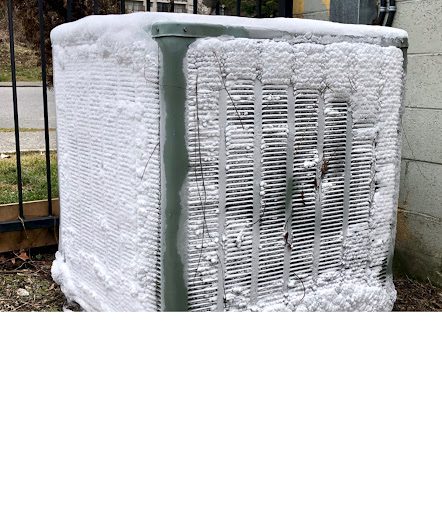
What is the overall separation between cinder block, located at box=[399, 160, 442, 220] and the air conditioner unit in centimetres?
40

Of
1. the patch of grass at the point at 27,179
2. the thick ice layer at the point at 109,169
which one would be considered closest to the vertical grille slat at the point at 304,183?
the thick ice layer at the point at 109,169

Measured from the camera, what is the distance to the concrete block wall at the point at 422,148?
71.6 inches

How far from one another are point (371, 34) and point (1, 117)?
103 inches

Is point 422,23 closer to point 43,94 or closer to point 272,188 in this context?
point 272,188

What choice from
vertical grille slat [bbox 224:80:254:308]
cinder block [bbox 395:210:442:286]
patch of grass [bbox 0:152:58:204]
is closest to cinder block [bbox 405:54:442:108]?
cinder block [bbox 395:210:442:286]

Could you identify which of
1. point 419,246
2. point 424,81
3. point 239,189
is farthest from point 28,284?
point 424,81

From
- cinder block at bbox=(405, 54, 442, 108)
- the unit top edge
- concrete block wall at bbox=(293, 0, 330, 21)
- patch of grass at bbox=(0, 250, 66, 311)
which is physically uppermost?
concrete block wall at bbox=(293, 0, 330, 21)

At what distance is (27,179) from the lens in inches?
105

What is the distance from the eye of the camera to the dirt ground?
1.74 metres

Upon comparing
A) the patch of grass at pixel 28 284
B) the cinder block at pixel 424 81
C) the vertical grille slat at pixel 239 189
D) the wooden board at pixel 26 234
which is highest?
the cinder block at pixel 424 81

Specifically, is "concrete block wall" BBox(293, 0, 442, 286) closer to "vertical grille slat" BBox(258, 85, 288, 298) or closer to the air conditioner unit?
the air conditioner unit

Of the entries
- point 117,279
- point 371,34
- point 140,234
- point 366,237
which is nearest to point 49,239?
point 117,279

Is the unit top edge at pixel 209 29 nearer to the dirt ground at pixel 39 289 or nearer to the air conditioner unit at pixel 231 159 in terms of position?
the air conditioner unit at pixel 231 159

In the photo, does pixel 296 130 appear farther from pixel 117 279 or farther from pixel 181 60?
pixel 117 279
